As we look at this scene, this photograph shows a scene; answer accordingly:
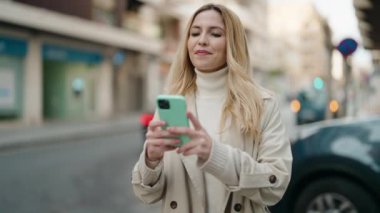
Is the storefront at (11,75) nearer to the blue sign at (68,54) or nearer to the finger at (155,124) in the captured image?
the blue sign at (68,54)

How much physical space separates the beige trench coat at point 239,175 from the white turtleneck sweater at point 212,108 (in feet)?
0.09

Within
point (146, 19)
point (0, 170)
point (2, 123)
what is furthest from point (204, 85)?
point (146, 19)

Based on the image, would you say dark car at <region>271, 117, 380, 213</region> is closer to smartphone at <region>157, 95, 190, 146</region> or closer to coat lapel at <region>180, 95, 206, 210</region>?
coat lapel at <region>180, 95, 206, 210</region>

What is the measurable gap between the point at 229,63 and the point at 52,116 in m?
22.3

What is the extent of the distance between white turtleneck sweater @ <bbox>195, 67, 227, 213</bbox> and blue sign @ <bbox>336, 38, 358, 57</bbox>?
8.72 meters

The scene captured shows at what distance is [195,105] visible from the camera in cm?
201

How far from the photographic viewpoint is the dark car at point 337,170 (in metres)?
4.54

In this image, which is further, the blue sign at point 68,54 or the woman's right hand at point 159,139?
the blue sign at point 68,54

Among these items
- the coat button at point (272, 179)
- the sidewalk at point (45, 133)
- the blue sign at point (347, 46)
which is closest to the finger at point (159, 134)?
the coat button at point (272, 179)

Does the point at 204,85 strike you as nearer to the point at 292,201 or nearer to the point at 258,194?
the point at 258,194

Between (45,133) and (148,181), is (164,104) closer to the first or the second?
(148,181)

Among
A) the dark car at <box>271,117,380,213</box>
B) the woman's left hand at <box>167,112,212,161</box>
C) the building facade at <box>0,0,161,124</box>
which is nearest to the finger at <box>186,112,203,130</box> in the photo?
the woman's left hand at <box>167,112,212,161</box>

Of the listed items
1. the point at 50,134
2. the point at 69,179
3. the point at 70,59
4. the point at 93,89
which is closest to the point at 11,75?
the point at 50,134

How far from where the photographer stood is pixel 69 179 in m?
8.80
